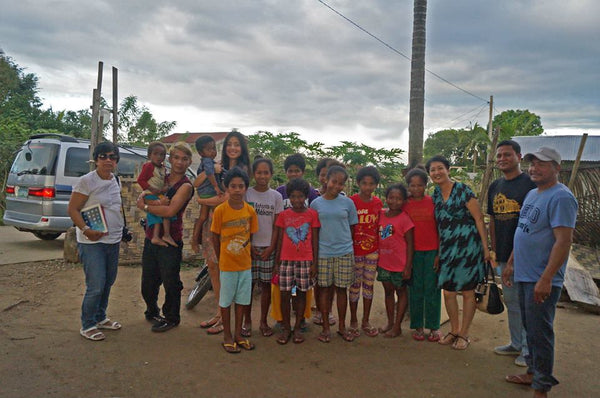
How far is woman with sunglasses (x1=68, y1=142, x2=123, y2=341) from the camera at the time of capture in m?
3.79

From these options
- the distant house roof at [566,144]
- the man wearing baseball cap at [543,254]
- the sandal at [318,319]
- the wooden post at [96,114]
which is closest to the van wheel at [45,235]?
the wooden post at [96,114]

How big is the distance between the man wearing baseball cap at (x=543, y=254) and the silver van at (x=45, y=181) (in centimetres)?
603

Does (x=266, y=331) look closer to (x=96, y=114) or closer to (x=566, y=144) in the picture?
(x=96, y=114)

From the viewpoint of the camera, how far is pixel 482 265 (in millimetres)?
3924

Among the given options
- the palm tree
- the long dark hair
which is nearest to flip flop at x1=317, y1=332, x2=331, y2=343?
the long dark hair

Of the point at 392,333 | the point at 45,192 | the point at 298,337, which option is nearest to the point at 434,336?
the point at 392,333

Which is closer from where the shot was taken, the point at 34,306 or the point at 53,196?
the point at 34,306

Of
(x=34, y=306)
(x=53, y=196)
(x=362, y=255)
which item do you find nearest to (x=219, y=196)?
(x=362, y=255)

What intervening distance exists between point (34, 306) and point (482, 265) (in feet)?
15.1

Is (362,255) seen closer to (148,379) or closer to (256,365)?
(256,365)

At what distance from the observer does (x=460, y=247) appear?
12.7 feet

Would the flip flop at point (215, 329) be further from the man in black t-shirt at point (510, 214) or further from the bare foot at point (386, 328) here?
the man in black t-shirt at point (510, 214)

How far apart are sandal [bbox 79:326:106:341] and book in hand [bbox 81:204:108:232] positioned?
2.92ft

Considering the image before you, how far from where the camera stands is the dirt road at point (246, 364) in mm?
2999
